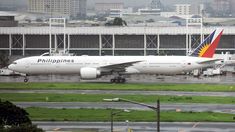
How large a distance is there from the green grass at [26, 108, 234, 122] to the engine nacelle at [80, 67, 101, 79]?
100 ft

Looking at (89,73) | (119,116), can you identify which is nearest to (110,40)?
(89,73)

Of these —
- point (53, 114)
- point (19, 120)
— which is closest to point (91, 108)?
point (53, 114)

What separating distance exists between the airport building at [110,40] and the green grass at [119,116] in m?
76.8

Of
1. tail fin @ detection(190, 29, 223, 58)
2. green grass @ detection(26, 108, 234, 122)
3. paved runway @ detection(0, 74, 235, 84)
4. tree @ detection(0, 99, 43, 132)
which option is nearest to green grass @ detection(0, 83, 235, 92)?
paved runway @ detection(0, 74, 235, 84)

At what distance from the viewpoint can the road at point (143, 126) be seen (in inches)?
2178

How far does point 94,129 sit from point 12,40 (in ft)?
296

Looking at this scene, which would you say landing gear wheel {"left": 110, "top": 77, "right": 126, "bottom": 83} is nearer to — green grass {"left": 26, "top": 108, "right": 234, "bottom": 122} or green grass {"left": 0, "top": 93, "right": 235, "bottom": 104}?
green grass {"left": 0, "top": 93, "right": 235, "bottom": 104}

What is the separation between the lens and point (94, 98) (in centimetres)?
7619

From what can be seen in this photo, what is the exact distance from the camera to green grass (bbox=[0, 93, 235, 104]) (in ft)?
243

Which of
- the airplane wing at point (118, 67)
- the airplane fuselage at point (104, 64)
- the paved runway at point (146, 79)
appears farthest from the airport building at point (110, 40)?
the airplane wing at point (118, 67)

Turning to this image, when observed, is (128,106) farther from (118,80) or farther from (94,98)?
(118,80)

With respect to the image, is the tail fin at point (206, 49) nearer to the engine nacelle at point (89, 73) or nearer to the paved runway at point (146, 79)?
the paved runway at point (146, 79)

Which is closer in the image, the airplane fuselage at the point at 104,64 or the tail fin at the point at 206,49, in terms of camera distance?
the airplane fuselage at the point at 104,64

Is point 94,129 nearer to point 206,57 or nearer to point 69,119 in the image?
point 69,119
